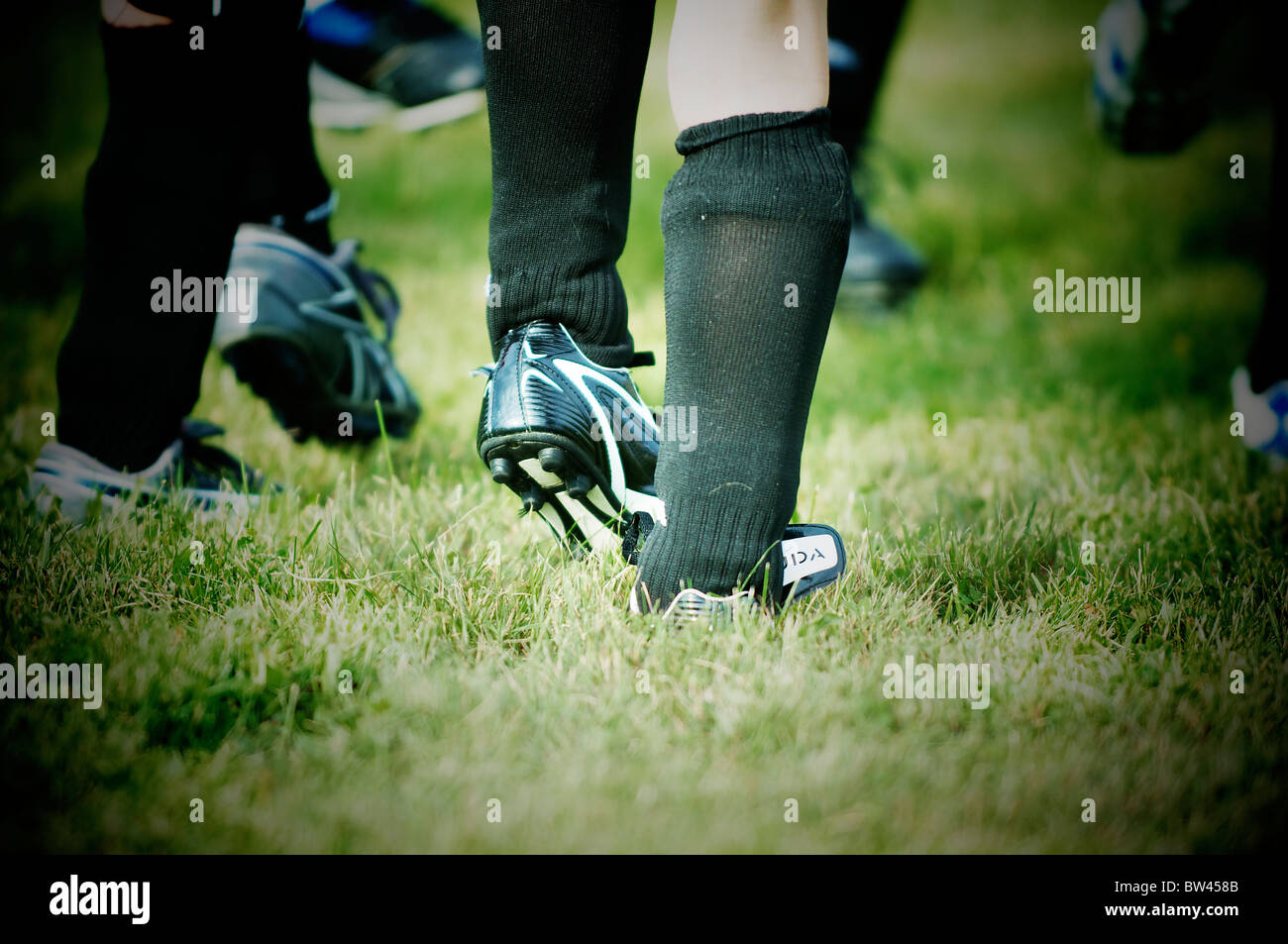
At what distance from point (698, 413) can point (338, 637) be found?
554 mm

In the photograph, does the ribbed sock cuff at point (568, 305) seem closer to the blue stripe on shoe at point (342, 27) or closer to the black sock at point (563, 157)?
the black sock at point (563, 157)

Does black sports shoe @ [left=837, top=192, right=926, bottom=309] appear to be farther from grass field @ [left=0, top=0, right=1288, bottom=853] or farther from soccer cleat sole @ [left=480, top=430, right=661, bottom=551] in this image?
soccer cleat sole @ [left=480, top=430, right=661, bottom=551]

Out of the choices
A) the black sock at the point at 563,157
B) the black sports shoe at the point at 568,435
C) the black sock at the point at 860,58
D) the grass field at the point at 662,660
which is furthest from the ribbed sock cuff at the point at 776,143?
the black sock at the point at 860,58

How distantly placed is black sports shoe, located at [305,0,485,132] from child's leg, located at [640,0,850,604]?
51.3 inches

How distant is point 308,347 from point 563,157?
2.72 ft

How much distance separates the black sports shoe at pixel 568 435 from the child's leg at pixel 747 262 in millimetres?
143

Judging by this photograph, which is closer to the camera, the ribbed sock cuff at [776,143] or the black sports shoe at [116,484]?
the ribbed sock cuff at [776,143]

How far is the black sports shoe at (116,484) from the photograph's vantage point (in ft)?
5.66

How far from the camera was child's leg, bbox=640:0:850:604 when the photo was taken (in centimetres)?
124

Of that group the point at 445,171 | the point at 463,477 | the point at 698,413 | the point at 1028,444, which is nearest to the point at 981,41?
the point at 445,171

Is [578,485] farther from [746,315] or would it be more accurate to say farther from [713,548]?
[746,315]

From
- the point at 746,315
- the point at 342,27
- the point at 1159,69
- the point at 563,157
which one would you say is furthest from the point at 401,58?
the point at 1159,69

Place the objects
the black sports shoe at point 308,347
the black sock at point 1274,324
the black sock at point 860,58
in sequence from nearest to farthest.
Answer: the black sports shoe at point 308,347 < the black sock at point 1274,324 < the black sock at point 860,58

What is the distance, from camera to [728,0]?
123 centimetres
